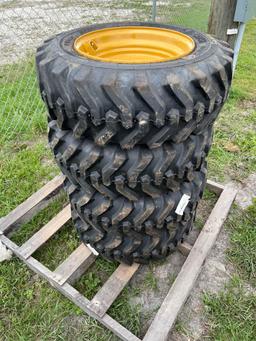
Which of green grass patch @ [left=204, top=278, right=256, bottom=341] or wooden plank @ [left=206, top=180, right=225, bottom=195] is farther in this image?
wooden plank @ [left=206, top=180, right=225, bottom=195]

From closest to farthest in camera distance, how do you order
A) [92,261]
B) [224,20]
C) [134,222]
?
[134,222]
[92,261]
[224,20]

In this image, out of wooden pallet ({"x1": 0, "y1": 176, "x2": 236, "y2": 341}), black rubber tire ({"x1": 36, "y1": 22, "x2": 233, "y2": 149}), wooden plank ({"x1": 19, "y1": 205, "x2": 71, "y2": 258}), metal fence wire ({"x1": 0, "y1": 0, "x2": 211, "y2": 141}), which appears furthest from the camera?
metal fence wire ({"x1": 0, "y1": 0, "x2": 211, "y2": 141})

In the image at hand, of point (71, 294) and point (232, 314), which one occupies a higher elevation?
point (71, 294)

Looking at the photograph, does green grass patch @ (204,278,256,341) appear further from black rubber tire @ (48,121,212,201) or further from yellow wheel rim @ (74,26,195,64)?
yellow wheel rim @ (74,26,195,64)

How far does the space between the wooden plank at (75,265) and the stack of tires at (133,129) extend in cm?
28

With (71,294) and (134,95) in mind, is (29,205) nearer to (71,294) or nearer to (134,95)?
(71,294)

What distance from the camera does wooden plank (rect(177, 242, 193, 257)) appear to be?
6.41 feet

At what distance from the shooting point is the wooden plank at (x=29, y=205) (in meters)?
2.10

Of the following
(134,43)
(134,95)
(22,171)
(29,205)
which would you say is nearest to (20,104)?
(22,171)

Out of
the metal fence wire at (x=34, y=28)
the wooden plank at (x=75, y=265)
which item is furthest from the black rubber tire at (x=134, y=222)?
the metal fence wire at (x=34, y=28)

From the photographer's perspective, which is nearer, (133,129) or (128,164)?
(133,129)

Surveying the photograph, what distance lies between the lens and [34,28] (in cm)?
550

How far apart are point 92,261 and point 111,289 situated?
267 millimetres

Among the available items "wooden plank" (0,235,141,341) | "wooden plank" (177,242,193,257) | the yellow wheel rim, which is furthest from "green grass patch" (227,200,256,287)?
the yellow wheel rim
